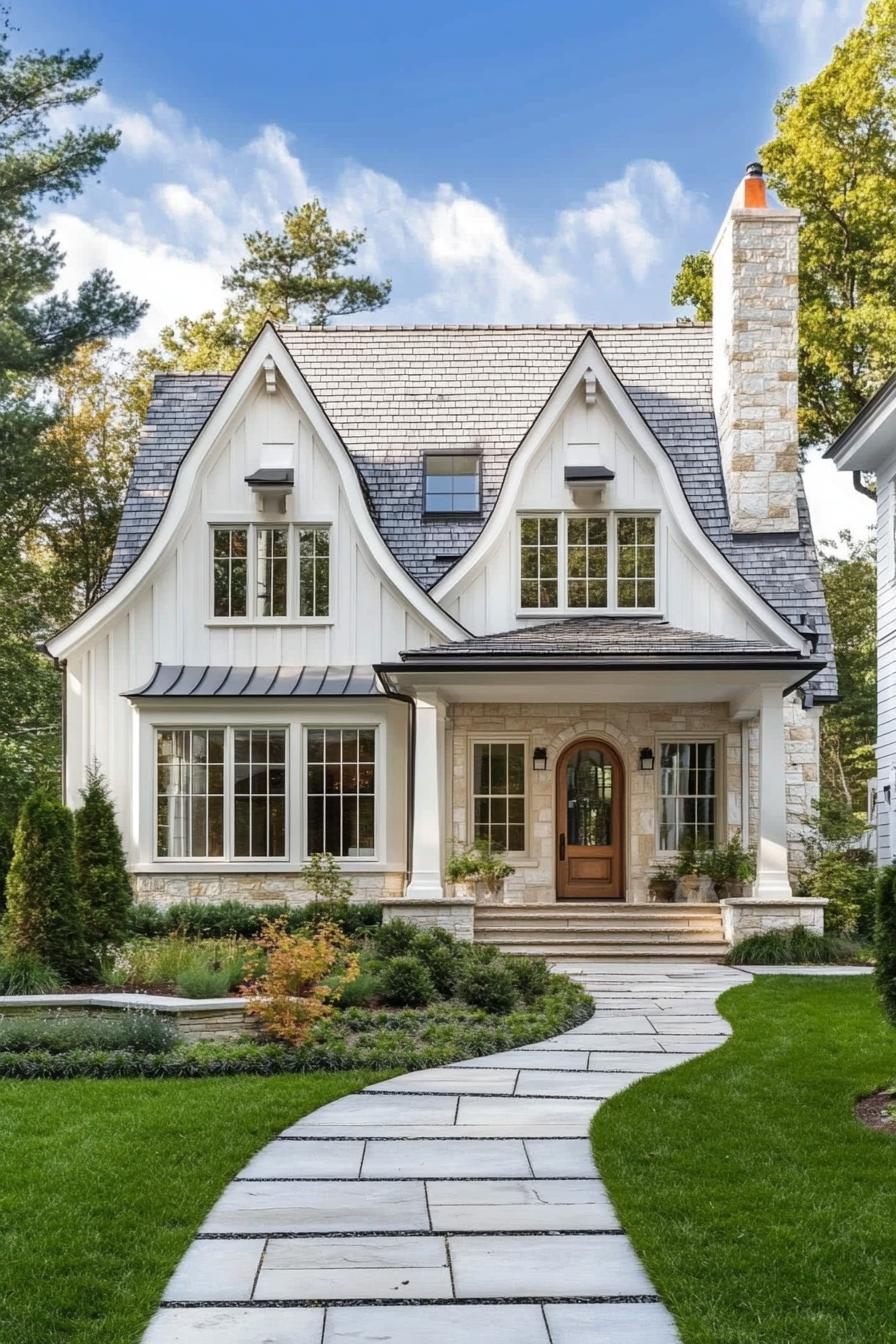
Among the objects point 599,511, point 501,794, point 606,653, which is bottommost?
point 501,794

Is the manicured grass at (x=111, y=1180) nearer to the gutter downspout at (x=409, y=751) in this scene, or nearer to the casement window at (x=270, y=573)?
the gutter downspout at (x=409, y=751)

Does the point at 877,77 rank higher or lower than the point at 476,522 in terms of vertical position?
higher

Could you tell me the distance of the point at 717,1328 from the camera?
3908mm

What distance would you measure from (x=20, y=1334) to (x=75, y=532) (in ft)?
79.7

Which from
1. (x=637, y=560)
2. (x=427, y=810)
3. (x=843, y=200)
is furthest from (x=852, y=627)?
(x=427, y=810)

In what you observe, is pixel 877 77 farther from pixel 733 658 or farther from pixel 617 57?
pixel 733 658

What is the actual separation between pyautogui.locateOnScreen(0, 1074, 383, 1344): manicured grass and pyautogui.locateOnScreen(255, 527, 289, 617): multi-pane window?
31.5 feet

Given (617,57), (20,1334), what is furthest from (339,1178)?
(617,57)

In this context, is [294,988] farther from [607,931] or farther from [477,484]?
[477,484]

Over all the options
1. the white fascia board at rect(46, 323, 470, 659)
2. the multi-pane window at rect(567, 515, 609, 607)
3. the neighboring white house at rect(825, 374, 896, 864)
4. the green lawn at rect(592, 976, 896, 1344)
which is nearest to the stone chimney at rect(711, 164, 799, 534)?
the neighboring white house at rect(825, 374, 896, 864)

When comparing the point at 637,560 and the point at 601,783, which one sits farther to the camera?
the point at 637,560

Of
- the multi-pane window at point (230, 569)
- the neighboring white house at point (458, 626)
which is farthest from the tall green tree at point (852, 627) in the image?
the multi-pane window at point (230, 569)

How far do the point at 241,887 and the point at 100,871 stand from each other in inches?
107

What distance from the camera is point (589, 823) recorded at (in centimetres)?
1706
